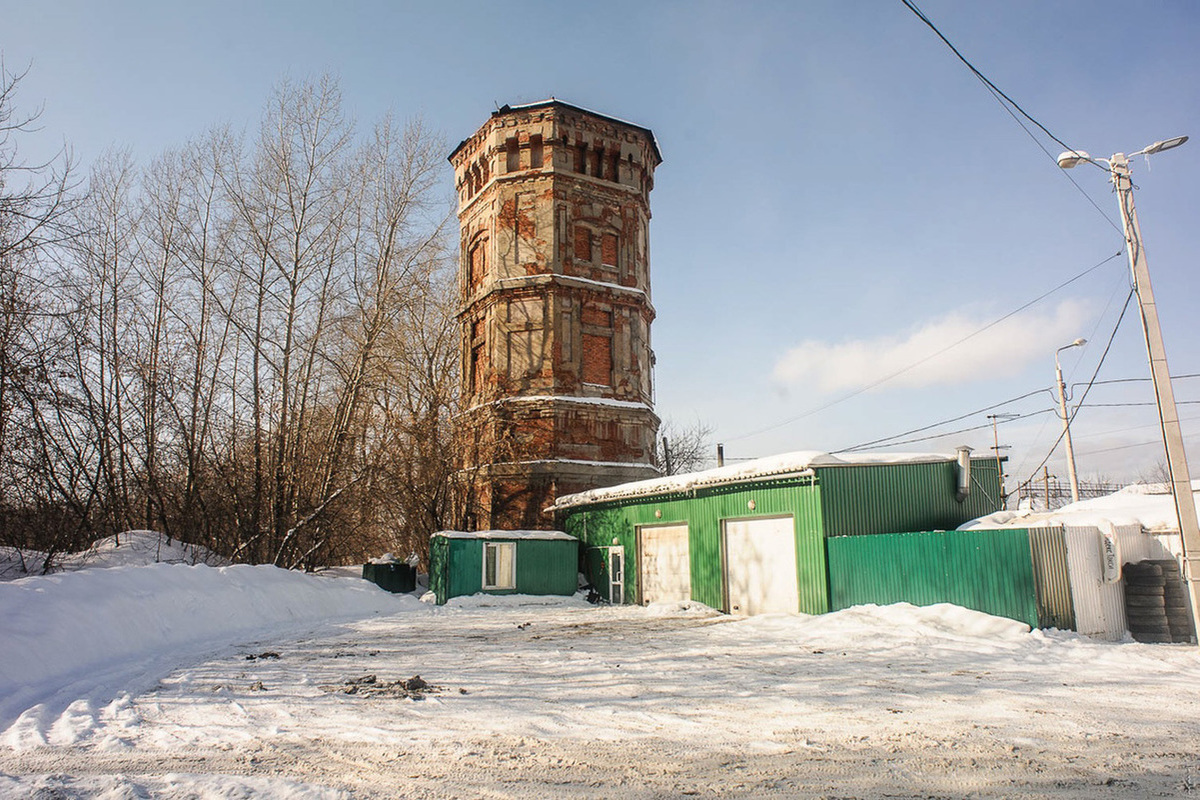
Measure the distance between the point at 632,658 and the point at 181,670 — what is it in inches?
239

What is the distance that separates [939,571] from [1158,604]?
3.74 metres

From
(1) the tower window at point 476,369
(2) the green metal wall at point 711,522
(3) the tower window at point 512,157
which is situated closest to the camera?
(2) the green metal wall at point 711,522

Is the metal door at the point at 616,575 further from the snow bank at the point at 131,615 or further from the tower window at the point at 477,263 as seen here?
the tower window at the point at 477,263

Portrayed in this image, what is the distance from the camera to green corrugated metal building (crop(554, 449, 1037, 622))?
14.4 m

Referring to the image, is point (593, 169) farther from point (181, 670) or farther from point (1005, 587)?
point (181, 670)

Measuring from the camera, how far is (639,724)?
7.03m

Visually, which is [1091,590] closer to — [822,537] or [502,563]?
[822,537]

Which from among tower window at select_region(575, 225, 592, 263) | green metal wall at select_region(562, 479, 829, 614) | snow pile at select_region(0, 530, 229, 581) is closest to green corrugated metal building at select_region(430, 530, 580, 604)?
green metal wall at select_region(562, 479, 829, 614)

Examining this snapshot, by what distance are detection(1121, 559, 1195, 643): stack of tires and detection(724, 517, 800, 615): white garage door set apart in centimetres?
624

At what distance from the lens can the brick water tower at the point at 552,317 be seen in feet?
91.7

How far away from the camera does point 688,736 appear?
6.58m

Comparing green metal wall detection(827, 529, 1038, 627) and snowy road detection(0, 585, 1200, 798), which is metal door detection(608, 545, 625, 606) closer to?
green metal wall detection(827, 529, 1038, 627)

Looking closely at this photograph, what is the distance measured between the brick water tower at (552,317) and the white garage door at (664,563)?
19.1ft

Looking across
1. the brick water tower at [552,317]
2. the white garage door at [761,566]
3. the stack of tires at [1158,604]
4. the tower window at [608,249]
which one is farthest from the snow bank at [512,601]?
the stack of tires at [1158,604]
